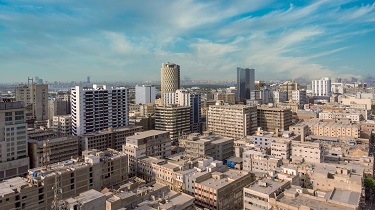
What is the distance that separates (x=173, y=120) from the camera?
1976 inches

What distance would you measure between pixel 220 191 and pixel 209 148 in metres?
14.2

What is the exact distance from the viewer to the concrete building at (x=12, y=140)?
108ft

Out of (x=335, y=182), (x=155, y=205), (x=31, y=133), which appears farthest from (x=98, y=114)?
(x=335, y=182)

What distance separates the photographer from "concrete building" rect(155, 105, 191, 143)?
165ft

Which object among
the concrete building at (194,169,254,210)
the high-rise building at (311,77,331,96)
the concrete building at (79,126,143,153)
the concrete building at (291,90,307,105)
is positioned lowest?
the concrete building at (194,169,254,210)

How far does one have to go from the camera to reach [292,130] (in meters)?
46.6

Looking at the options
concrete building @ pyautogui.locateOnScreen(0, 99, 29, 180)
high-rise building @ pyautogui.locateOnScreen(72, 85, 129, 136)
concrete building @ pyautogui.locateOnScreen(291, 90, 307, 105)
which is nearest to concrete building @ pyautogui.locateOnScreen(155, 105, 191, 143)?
high-rise building @ pyautogui.locateOnScreen(72, 85, 129, 136)

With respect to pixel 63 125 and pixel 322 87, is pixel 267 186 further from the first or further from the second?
pixel 322 87

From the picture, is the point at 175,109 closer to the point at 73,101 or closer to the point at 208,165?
the point at 73,101

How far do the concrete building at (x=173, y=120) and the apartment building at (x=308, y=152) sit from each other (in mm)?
21663

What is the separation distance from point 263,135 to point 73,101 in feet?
95.0

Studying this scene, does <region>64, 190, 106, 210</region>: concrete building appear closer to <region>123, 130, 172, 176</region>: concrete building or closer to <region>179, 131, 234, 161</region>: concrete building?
<region>123, 130, 172, 176</region>: concrete building

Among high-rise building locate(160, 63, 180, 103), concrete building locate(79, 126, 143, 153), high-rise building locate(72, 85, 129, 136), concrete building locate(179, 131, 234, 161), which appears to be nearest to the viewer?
concrete building locate(179, 131, 234, 161)

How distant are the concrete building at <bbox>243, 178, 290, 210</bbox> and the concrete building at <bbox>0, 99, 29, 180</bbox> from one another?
1060 inches
